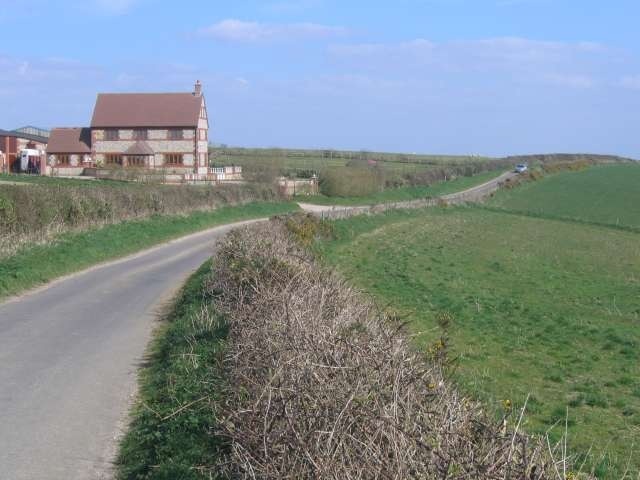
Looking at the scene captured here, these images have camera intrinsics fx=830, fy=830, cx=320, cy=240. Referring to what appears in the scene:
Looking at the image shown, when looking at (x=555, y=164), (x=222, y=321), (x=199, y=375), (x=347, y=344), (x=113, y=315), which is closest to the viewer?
(x=347, y=344)

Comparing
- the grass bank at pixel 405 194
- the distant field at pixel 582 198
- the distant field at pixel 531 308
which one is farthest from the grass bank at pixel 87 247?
the distant field at pixel 582 198

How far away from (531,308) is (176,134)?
54.8 meters

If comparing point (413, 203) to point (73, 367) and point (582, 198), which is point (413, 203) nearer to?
point (582, 198)

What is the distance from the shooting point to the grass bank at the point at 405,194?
6075cm

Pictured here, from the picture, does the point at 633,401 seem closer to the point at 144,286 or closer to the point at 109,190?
the point at 144,286

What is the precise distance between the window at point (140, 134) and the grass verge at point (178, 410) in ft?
201

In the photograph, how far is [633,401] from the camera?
11555 millimetres

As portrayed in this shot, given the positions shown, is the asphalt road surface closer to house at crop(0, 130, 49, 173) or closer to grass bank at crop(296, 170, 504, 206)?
grass bank at crop(296, 170, 504, 206)

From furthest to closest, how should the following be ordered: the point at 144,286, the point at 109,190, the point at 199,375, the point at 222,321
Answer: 1. the point at 109,190
2. the point at 144,286
3. the point at 222,321
4. the point at 199,375

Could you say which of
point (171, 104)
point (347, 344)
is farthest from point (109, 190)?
point (171, 104)

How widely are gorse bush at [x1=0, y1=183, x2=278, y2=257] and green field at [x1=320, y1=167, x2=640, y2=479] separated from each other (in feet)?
24.3

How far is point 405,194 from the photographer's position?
71.2 meters

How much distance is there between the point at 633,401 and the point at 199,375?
622 cm

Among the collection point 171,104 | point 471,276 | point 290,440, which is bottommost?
point 471,276
